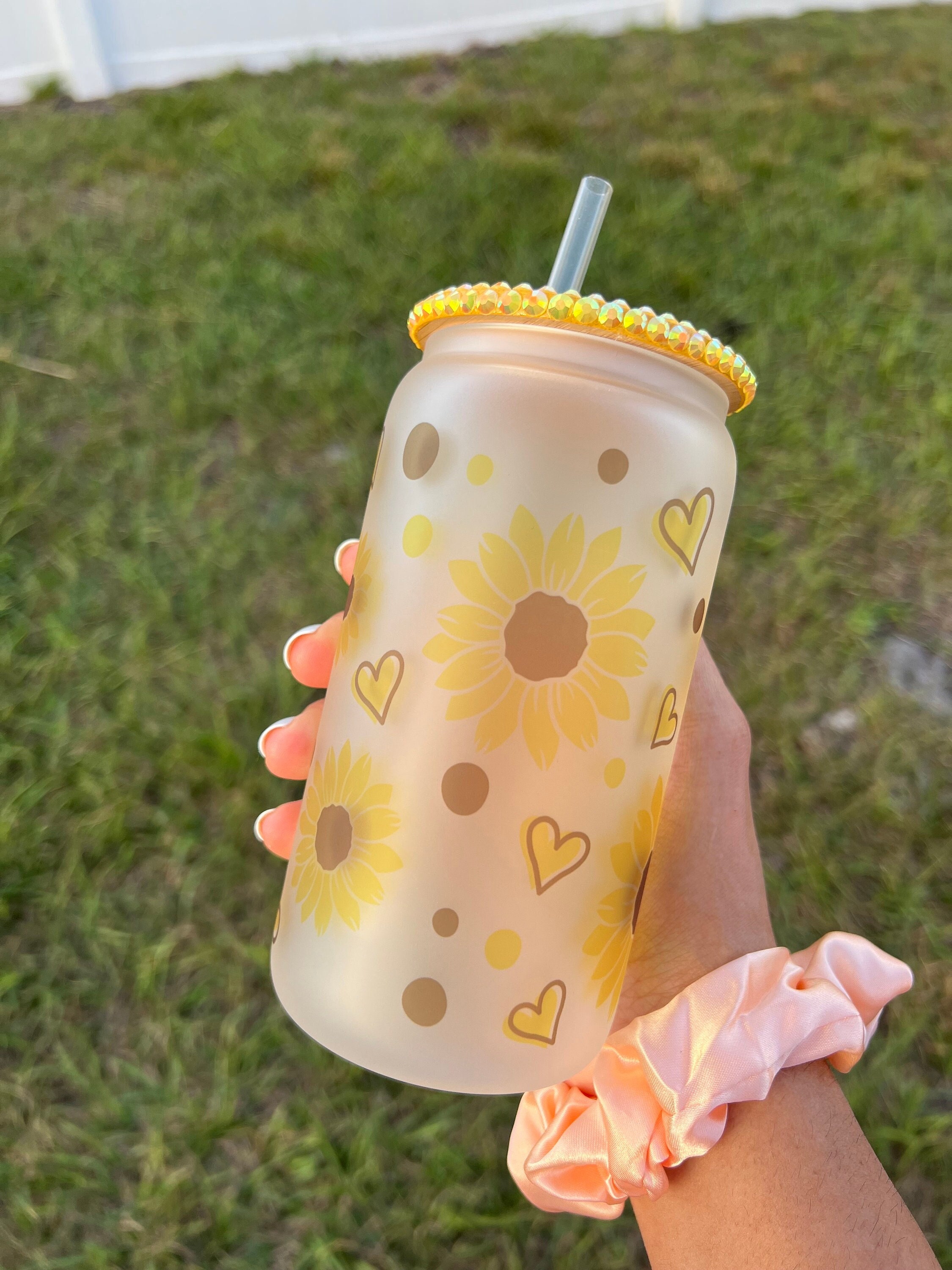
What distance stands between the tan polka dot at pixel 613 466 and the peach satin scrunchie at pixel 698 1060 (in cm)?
53

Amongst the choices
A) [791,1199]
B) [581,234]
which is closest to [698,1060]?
[791,1199]

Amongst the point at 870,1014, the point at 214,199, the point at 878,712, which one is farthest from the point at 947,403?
the point at 214,199

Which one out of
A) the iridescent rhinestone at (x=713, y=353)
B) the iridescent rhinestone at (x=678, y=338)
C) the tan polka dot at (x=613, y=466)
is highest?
the iridescent rhinestone at (x=678, y=338)

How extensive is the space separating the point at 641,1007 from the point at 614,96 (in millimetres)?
3146

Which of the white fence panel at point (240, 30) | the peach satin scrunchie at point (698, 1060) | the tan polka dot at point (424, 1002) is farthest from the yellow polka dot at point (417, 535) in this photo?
the white fence panel at point (240, 30)

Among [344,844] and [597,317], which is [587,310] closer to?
[597,317]

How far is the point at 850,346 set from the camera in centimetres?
221

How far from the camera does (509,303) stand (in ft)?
2.45

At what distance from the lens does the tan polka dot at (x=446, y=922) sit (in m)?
0.77

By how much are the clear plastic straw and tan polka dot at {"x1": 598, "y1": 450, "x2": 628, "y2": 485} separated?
18 cm

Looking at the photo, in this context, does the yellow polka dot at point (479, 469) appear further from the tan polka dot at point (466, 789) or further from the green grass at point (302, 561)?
the green grass at point (302, 561)

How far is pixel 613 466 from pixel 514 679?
188mm

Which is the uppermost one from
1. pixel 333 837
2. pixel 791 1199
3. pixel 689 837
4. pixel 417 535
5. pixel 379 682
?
pixel 417 535

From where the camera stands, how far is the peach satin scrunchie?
2.92 ft
